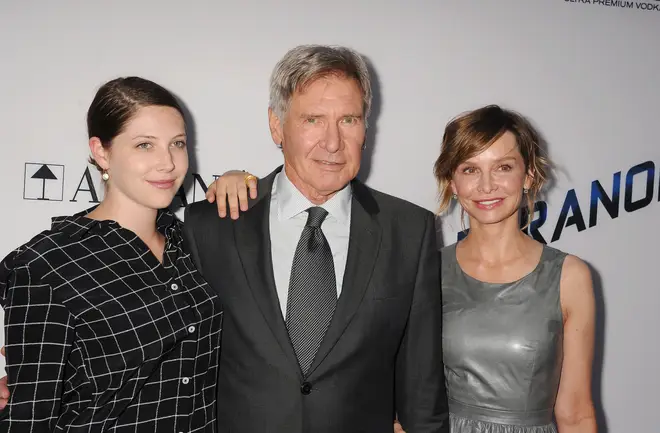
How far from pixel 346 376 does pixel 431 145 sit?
4.59 ft

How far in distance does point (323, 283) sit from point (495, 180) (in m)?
0.77

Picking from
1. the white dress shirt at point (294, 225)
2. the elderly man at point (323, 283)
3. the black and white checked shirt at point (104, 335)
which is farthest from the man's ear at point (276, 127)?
the black and white checked shirt at point (104, 335)

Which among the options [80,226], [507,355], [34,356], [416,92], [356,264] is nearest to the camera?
[34,356]

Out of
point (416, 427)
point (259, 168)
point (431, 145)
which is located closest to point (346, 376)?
point (416, 427)

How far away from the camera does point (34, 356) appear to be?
154 centimetres

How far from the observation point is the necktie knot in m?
1.87

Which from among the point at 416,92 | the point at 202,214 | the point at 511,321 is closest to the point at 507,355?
the point at 511,321

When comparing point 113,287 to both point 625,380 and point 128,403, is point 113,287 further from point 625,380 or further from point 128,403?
point 625,380

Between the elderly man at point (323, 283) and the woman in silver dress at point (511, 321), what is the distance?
0.83 feet

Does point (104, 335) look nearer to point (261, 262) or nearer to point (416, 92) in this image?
point (261, 262)

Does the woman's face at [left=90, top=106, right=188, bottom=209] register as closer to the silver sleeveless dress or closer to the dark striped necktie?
the dark striped necktie

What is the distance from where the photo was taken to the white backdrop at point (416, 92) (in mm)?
2553

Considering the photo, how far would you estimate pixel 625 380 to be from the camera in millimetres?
3107

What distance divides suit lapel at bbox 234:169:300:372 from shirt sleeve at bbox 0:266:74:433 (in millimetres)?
487
